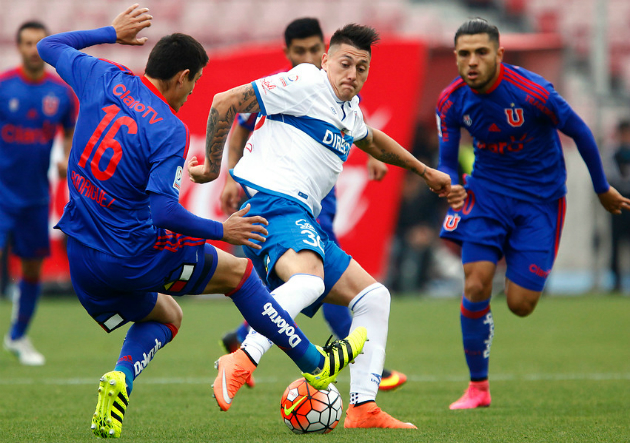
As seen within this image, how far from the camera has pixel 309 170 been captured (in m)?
4.34

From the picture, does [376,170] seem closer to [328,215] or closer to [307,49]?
[328,215]

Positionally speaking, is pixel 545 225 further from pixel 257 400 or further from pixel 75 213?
pixel 75 213

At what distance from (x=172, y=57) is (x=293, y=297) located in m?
1.29

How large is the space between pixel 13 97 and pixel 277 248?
464 cm

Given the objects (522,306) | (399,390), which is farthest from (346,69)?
(399,390)

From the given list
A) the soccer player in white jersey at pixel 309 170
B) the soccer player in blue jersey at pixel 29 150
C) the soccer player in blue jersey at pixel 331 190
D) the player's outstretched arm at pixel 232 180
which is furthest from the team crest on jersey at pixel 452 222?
the soccer player in blue jersey at pixel 29 150

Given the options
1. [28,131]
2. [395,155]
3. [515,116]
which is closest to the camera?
[395,155]

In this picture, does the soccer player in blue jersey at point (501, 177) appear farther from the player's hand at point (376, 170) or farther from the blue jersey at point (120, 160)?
the blue jersey at point (120, 160)

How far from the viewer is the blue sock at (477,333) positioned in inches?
209

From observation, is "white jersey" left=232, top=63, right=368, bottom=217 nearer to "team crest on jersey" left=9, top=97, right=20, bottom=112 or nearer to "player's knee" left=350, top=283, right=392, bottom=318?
"player's knee" left=350, top=283, right=392, bottom=318

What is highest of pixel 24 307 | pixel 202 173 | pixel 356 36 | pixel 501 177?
pixel 356 36

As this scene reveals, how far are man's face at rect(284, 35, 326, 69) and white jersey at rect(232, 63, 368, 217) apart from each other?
159cm

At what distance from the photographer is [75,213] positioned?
12.9 feet

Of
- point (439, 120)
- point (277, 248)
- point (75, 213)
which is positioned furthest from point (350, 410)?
point (439, 120)
